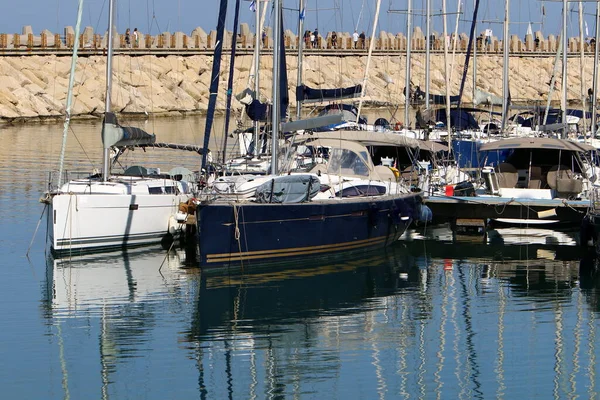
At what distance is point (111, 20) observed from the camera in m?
29.3

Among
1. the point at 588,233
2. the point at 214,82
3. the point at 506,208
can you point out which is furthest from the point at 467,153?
the point at 214,82

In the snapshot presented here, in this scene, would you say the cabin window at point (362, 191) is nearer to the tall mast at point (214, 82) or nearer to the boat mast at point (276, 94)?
the boat mast at point (276, 94)

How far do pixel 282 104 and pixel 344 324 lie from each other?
8.69 metres

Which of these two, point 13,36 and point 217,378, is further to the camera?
point 13,36

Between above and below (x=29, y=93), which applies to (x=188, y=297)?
below

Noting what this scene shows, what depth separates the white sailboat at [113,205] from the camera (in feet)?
89.0

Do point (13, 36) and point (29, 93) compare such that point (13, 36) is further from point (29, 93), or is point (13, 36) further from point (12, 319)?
point (12, 319)

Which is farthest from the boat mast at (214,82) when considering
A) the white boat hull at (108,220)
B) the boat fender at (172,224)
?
the white boat hull at (108,220)

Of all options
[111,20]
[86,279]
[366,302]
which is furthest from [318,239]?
[111,20]

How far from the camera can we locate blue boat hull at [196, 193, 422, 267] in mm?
25469

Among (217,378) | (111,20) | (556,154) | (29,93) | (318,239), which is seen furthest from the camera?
(29,93)

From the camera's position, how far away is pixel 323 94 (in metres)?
36.9

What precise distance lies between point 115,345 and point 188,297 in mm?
3722

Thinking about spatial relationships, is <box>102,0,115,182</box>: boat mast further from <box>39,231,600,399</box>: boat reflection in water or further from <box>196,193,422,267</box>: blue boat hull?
<box>196,193,422,267</box>: blue boat hull
